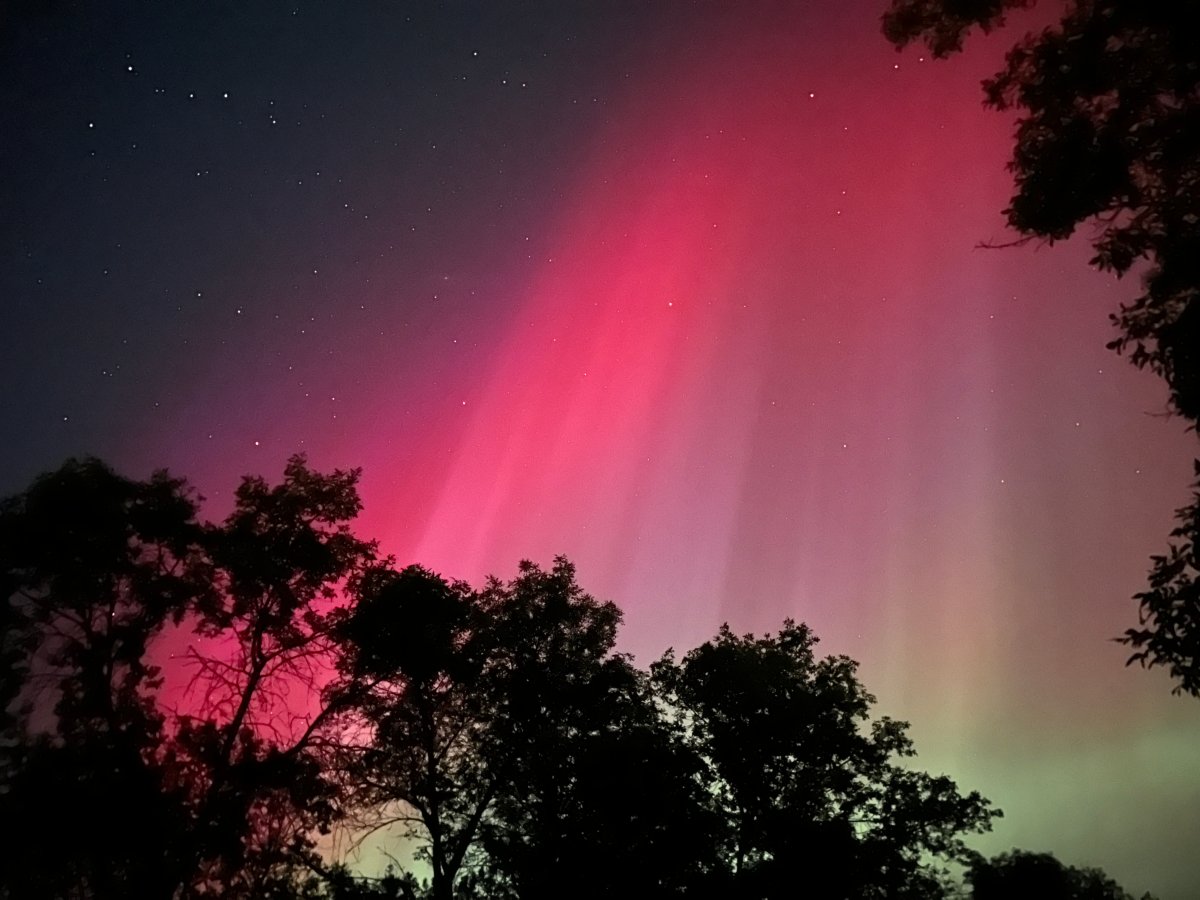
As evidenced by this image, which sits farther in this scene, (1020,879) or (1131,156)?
(1020,879)

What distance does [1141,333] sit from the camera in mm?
7980

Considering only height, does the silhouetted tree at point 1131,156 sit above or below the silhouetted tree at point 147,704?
above

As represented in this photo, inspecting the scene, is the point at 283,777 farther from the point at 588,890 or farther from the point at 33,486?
the point at 33,486

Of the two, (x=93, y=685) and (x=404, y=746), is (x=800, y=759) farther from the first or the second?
(x=93, y=685)

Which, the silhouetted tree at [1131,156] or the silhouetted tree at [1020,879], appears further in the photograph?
the silhouetted tree at [1020,879]

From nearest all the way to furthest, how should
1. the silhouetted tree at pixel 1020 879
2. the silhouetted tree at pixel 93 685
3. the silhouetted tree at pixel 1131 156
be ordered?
the silhouetted tree at pixel 1131 156 < the silhouetted tree at pixel 93 685 < the silhouetted tree at pixel 1020 879

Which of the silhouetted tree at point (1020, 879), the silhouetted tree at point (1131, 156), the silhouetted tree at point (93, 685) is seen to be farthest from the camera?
the silhouetted tree at point (1020, 879)

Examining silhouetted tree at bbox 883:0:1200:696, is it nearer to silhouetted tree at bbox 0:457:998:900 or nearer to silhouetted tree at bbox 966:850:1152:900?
silhouetted tree at bbox 0:457:998:900

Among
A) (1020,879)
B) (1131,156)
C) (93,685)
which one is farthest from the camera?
(1020,879)

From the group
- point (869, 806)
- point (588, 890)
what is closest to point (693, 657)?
point (869, 806)

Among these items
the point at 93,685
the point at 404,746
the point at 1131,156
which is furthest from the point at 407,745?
the point at 1131,156

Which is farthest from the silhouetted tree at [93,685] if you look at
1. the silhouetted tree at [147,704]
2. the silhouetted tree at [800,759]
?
the silhouetted tree at [800,759]

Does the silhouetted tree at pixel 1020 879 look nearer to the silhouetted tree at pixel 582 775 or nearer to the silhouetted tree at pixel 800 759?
the silhouetted tree at pixel 800 759

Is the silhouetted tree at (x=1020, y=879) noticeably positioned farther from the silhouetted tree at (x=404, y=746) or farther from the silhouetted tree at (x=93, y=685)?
the silhouetted tree at (x=93, y=685)
